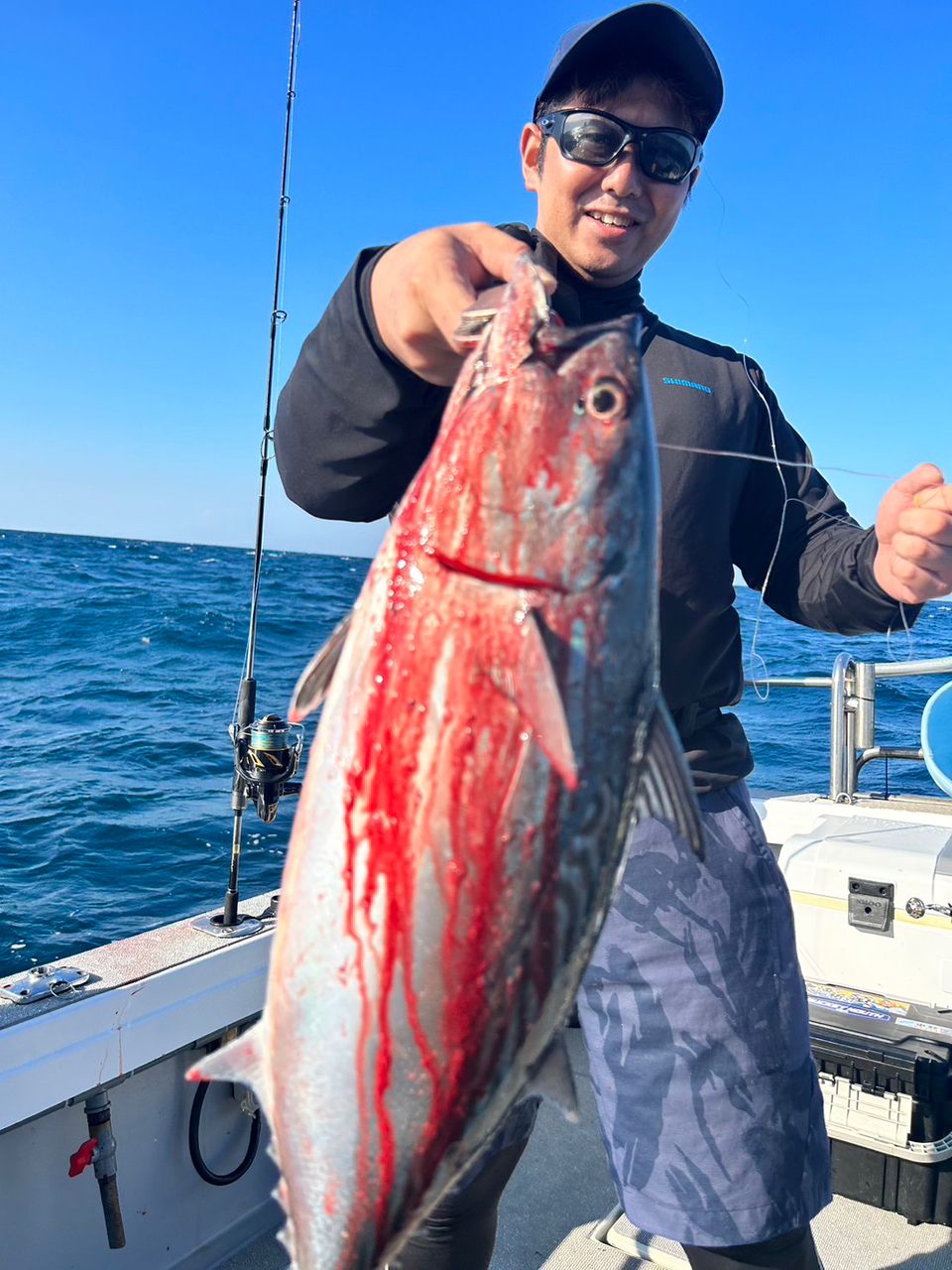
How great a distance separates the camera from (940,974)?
398cm

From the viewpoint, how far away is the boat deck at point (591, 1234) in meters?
3.49

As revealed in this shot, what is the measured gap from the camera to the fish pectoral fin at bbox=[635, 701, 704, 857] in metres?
1.30

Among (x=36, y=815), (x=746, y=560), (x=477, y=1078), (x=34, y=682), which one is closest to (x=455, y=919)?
(x=477, y=1078)

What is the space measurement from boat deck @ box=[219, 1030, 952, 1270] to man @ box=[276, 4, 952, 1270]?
1328mm

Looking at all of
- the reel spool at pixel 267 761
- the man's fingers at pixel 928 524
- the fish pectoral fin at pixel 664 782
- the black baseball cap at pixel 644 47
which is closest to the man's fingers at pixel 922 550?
the man's fingers at pixel 928 524

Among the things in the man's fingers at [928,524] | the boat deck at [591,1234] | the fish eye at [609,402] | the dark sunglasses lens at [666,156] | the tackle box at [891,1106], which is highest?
the dark sunglasses lens at [666,156]

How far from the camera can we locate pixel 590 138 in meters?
2.01

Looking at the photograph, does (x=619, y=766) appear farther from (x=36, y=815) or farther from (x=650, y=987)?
(x=36, y=815)

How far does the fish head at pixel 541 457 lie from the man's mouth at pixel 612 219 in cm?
80

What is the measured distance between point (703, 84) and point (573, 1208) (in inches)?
155

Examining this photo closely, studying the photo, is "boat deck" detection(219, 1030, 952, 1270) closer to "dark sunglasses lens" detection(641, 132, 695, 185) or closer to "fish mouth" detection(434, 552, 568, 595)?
A: "fish mouth" detection(434, 552, 568, 595)

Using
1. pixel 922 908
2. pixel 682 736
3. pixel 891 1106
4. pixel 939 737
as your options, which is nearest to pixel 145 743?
pixel 922 908

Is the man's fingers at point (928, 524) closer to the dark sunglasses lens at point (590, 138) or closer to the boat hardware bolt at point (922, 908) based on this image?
the dark sunglasses lens at point (590, 138)

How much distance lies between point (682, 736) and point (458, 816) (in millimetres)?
1160
